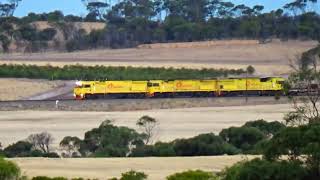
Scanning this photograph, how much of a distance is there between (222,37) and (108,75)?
58.2 metres

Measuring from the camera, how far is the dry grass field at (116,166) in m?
25.3

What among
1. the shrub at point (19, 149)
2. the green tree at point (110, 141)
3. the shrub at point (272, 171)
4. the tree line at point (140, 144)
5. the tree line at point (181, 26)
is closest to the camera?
the shrub at point (272, 171)

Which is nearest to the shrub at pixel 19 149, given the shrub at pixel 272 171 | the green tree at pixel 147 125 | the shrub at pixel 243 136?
the green tree at pixel 147 125

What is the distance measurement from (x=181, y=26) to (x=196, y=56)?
80.0 feet

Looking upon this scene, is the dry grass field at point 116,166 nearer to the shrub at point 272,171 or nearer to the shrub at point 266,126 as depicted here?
the shrub at point 272,171

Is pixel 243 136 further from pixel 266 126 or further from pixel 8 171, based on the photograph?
pixel 8 171

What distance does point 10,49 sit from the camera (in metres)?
144

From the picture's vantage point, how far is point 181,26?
14188cm

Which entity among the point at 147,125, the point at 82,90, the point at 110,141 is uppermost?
the point at 82,90

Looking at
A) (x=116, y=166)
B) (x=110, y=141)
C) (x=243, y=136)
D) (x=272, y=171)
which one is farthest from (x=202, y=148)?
(x=272, y=171)

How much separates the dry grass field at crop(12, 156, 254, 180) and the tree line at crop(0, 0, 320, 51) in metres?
106

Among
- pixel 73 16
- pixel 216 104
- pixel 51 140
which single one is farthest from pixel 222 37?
pixel 51 140

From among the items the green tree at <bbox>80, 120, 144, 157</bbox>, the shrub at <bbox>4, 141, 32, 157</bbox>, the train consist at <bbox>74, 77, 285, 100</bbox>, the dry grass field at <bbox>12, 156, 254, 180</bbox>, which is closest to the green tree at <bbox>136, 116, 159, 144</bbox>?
the green tree at <bbox>80, 120, 144, 157</bbox>

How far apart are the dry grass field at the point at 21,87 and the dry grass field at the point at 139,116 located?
14756 mm
